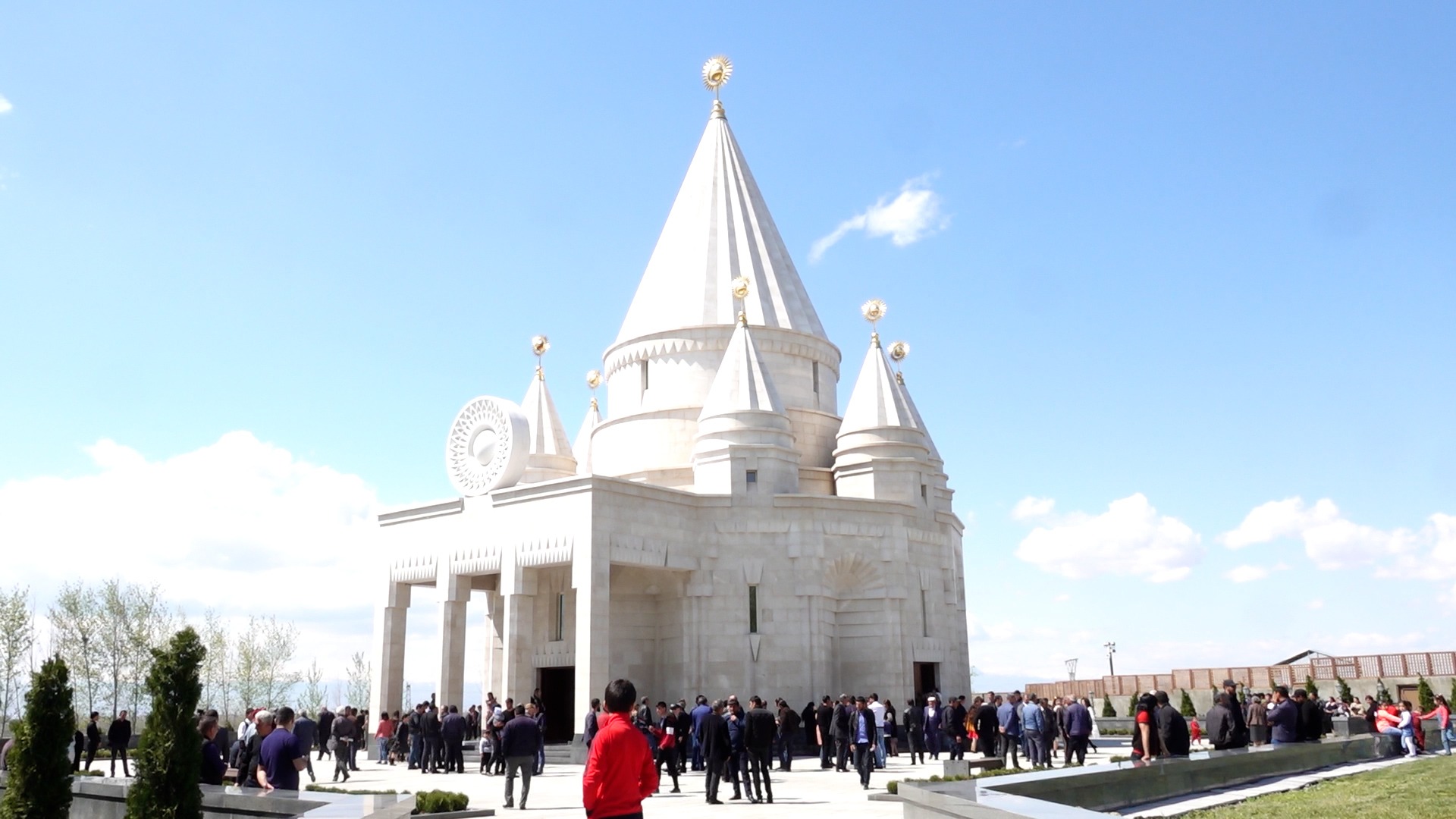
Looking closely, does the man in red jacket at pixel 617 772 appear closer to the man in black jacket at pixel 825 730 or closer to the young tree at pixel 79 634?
the man in black jacket at pixel 825 730

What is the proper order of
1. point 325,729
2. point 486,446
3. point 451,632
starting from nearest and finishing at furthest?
1. point 325,729
2. point 451,632
3. point 486,446

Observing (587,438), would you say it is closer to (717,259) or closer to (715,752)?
(717,259)

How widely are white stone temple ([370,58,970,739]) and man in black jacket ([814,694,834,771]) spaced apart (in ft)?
15.8

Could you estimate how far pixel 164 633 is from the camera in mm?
52000

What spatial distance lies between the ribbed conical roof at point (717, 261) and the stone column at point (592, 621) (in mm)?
11178

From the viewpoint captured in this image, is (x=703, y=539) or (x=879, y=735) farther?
(x=703, y=539)

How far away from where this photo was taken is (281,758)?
1149 cm

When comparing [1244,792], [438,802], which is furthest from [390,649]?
[1244,792]

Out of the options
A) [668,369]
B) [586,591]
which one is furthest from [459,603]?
[668,369]

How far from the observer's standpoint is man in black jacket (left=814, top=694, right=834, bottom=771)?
81.8 feet

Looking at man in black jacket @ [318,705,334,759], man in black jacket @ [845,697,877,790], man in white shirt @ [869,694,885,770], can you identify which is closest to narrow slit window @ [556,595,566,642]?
man in black jacket @ [318,705,334,759]

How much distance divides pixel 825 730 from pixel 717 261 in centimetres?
1867

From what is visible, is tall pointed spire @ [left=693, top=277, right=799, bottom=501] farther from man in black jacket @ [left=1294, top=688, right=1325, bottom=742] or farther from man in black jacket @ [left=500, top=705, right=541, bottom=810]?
man in black jacket @ [left=500, top=705, right=541, bottom=810]

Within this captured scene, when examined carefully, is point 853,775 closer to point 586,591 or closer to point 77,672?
point 586,591
